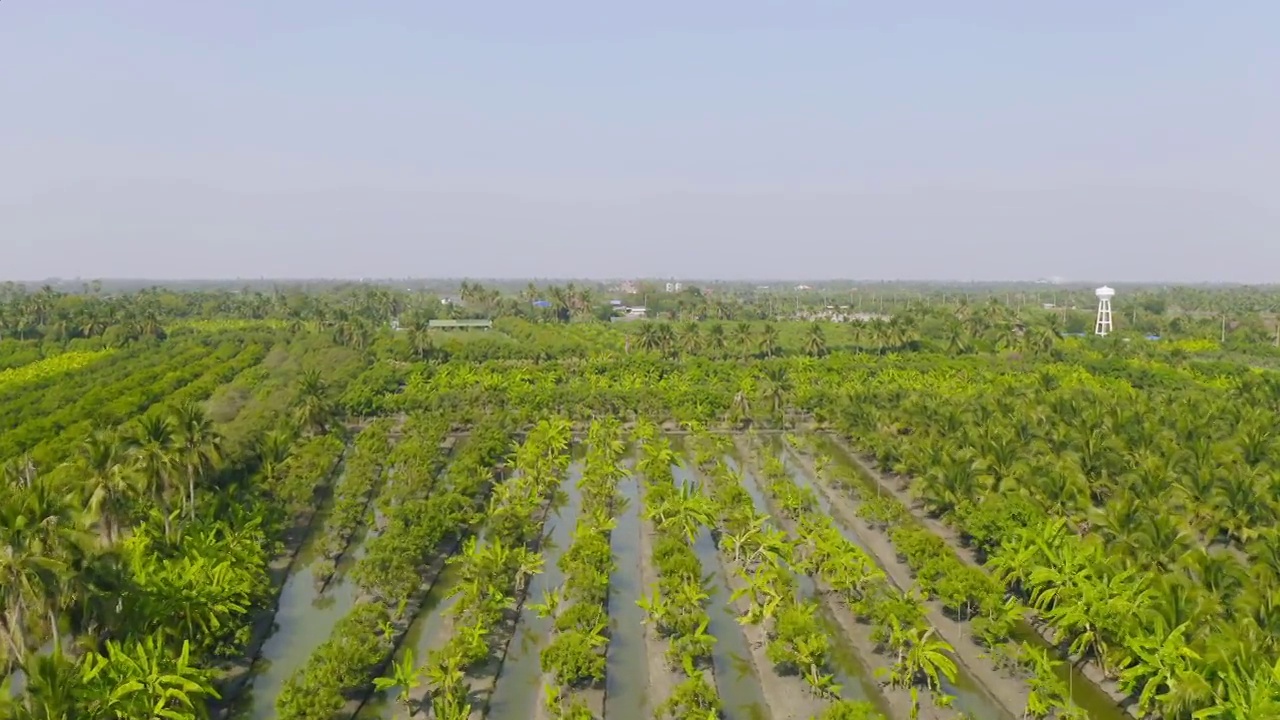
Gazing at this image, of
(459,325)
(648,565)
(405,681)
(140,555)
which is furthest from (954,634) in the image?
(459,325)

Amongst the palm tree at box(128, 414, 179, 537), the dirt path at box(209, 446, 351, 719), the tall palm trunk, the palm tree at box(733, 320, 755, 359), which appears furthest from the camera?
the palm tree at box(733, 320, 755, 359)

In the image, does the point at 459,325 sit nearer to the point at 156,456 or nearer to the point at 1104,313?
the point at 156,456

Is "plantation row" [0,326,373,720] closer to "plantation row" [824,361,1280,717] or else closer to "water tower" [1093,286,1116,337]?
"plantation row" [824,361,1280,717]

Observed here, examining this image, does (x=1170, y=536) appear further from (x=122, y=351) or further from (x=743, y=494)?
(x=122, y=351)

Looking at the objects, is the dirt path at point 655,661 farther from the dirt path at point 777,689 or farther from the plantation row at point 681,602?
the dirt path at point 777,689

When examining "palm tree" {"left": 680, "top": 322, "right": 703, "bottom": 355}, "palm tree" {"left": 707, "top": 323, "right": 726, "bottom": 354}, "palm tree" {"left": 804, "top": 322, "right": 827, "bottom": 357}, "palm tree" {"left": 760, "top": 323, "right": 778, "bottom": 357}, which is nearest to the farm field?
"palm tree" {"left": 804, "top": 322, "right": 827, "bottom": 357}
